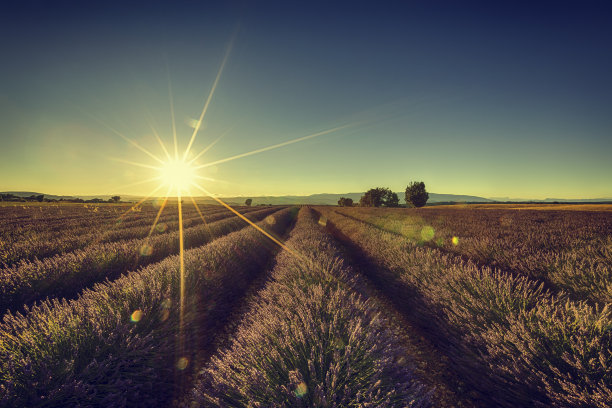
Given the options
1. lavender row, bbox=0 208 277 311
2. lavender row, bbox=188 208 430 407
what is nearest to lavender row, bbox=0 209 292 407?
lavender row, bbox=188 208 430 407

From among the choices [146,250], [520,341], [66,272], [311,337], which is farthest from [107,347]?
[146,250]

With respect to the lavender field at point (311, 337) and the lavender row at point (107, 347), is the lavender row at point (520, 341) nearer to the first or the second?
the lavender field at point (311, 337)

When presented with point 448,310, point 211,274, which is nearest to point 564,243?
point 448,310

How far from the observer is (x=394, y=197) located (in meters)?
61.7

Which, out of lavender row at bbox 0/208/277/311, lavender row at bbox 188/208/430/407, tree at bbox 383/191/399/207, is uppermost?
tree at bbox 383/191/399/207

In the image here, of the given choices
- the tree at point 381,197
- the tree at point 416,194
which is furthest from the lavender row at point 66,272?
the tree at point 381,197

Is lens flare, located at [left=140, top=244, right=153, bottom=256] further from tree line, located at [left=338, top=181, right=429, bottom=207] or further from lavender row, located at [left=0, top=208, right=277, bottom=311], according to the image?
tree line, located at [left=338, top=181, right=429, bottom=207]

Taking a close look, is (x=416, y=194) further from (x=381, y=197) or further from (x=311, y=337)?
(x=311, y=337)

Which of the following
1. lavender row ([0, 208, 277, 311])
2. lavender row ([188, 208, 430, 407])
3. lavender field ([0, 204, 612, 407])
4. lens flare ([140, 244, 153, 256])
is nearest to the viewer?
lavender row ([188, 208, 430, 407])

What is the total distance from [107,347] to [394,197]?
65169 mm

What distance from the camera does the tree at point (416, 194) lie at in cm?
4969

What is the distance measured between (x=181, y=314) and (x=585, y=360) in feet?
13.4

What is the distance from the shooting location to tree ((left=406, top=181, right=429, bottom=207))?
49.7 meters

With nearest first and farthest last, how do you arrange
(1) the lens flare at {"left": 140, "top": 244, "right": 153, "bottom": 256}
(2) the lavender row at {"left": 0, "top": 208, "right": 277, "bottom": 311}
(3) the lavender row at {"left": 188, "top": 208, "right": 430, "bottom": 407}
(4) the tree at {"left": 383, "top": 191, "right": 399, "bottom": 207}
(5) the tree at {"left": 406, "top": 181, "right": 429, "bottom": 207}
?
(3) the lavender row at {"left": 188, "top": 208, "right": 430, "bottom": 407} → (2) the lavender row at {"left": 0, "top": 208, "right": 277, "bottom": 311} → (1) the lens flare at {"left": 140, "top": 244, "right": 153, "bottom": 256} → (5) the tree at {"left": 406, "top": 181, "right": 429, "bottom": 207} → (4) the tree at {"left": 383, "top": 191, "right": 399, "bottom": 207}
